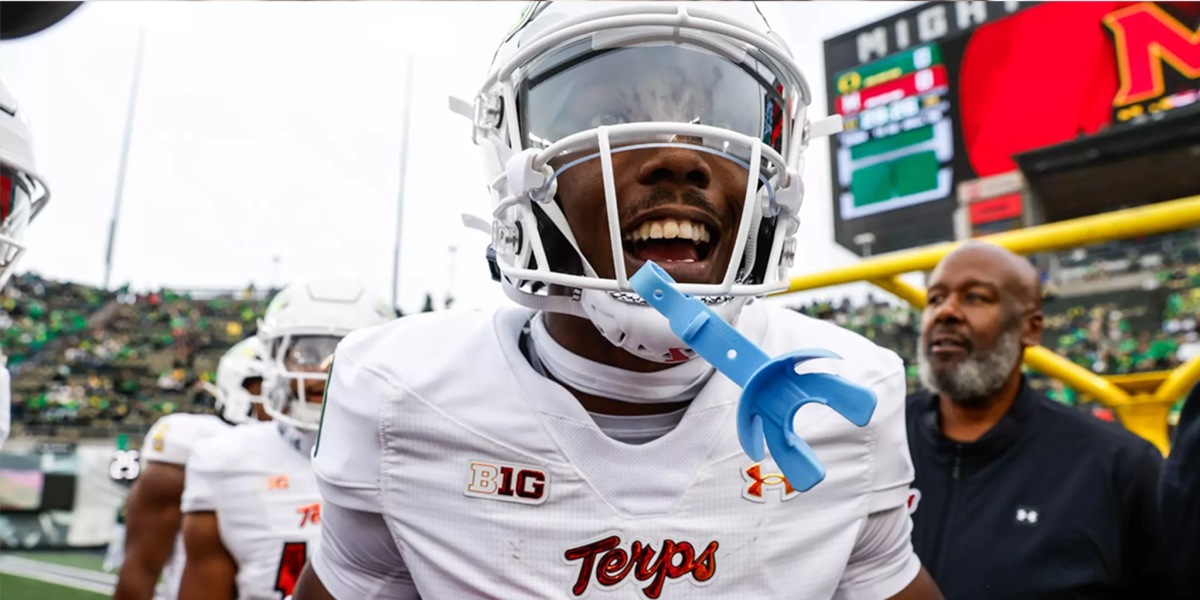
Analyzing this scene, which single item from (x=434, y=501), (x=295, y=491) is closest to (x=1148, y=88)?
(x=295, y=491)

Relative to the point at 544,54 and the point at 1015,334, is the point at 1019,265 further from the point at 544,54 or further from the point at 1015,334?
the point at 544,54

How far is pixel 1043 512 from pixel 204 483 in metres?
2.31

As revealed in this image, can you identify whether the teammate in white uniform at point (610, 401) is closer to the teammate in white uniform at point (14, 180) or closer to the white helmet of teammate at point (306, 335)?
the teammate in white uniform at point (14, 180)

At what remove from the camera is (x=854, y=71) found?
11.9 metres

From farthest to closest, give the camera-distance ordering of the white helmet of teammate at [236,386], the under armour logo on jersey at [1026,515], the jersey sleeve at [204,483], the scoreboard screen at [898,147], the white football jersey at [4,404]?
the scoreboard screen at [898,147]
the white helmet of teammate at [236,386]
the jersey sleeve at [204,483]
the under armour logo on jersey at [1026,515]
the white football jersey at [4,404]

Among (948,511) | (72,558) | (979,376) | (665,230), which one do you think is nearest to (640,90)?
(665,230)

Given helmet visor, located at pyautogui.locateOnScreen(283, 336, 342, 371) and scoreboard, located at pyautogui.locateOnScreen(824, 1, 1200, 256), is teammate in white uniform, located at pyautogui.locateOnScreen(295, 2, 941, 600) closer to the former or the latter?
helmet visor, located at pyautogui.locateOnScreen(283, 336, 342, 371)

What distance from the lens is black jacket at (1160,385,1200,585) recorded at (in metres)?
1.33

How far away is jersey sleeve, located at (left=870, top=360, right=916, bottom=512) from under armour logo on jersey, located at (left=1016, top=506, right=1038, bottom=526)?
2.75 ft

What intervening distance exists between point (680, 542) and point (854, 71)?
11842 millimetres

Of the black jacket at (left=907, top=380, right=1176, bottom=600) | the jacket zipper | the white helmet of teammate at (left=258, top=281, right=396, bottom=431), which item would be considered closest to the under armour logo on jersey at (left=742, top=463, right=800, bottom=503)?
the black jacket at (left=907, top=380, right=1176, bottom=600)

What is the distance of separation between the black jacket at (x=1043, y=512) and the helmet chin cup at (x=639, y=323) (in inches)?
39.4

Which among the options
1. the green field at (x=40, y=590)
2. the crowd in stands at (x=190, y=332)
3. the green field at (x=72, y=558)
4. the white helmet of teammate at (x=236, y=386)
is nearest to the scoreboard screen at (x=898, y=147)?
the crowd in stands at (x=190, y=332)

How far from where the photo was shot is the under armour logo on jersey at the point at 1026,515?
6.32ft
